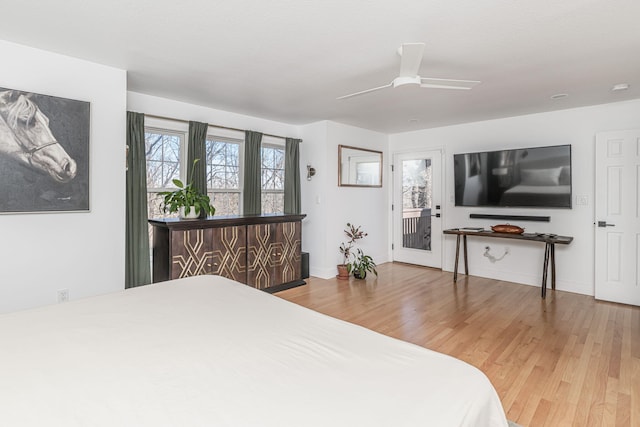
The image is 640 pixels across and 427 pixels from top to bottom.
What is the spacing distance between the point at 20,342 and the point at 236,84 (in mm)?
2752

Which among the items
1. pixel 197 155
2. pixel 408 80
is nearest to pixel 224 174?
pixel 197 155

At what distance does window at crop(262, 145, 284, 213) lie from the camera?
195 inches

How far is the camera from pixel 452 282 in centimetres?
477

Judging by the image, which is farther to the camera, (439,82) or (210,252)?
(210,252)

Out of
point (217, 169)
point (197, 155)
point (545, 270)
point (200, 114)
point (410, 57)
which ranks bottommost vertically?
point (545, 270)

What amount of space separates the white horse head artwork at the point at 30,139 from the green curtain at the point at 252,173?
2075 millimetres

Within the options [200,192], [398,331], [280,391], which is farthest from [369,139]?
[280,391]

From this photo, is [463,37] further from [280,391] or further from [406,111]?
[280,391]

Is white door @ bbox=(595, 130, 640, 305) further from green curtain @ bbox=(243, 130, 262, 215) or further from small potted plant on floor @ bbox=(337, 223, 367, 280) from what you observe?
green curtain @ bbox=(243, 130, 262, 215)

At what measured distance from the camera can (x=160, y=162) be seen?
12.8ft

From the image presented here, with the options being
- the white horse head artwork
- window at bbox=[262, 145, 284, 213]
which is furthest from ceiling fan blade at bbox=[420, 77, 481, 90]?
the white horse head artwork

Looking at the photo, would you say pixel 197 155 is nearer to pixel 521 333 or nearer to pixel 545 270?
pixel 521 333

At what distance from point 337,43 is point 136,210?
2.53 m

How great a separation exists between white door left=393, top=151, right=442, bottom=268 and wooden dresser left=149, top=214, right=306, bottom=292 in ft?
7.42
